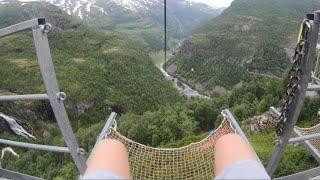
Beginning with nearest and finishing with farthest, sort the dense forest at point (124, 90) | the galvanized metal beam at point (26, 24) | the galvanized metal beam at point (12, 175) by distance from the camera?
the galvanized metal beam at point (26, 24), the galvanized metal beam at point (12, 175), the dense forest at point (124, 90)

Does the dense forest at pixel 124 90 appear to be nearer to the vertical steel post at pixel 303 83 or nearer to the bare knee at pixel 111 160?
the vertical steel post at pixel 303 83

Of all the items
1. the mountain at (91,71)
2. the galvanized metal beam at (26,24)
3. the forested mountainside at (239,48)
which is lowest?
the forested mountainside at (239,48)

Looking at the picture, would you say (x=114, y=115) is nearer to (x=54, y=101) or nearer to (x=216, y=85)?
(x=54, y=101)

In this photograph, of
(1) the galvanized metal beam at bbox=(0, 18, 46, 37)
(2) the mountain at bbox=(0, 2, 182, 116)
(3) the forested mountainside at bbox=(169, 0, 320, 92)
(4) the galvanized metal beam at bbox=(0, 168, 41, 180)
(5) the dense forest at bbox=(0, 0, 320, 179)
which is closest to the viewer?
(1) the galvanized metal beam at bbox=(0, 18, 46, 37)

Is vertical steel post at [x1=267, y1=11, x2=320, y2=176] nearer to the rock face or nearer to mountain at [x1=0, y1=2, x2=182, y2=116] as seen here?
the rock face

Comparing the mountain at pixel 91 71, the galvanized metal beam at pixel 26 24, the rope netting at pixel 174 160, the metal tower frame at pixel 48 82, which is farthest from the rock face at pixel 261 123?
the mountain at pixel 91 71

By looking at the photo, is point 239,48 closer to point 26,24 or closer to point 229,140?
point 26,24

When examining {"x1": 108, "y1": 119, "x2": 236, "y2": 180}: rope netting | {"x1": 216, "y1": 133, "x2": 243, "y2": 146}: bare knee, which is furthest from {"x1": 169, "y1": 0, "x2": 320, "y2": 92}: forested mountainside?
{"x1": 216, "y1": 133, "x2": 243, "y2": 146}: bare knee
